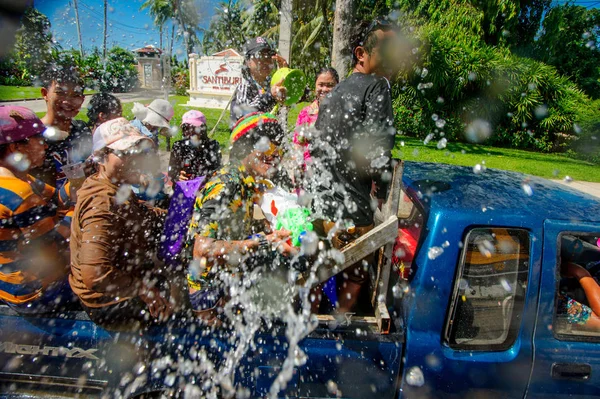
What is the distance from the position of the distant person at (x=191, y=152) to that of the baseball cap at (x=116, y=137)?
1.64m

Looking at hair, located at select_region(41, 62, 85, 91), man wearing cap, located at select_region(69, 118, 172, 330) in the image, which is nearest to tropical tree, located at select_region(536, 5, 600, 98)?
hair, located at select_region(41, 62, 85, 91)

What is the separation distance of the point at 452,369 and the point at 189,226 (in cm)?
156

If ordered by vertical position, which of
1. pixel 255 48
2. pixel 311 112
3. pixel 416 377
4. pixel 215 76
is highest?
pixel 255 48

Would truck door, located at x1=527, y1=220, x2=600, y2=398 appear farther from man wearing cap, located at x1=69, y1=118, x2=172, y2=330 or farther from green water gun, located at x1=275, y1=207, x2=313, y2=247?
man wearing cap, located at x1=69, y1=118, x2=172, y2=330

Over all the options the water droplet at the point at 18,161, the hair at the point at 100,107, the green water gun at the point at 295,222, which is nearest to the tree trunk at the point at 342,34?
the hair at the point at 100,107

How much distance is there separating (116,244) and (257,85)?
2.78 meters

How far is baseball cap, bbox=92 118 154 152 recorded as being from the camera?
2.06 m

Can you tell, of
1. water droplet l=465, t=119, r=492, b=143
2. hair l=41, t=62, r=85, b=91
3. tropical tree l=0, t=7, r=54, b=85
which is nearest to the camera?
hair l=41, t=62, r=85, b=91

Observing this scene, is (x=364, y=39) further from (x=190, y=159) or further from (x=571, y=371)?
(x=571, y=371)

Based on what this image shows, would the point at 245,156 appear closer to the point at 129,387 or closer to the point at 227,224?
the point at 227,224

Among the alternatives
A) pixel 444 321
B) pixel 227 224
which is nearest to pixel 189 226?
pixel 227 224

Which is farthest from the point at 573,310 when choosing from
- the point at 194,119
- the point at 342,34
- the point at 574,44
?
the point at 574,44

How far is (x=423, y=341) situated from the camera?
1.83m

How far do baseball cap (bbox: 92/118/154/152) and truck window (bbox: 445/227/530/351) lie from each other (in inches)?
72.4
